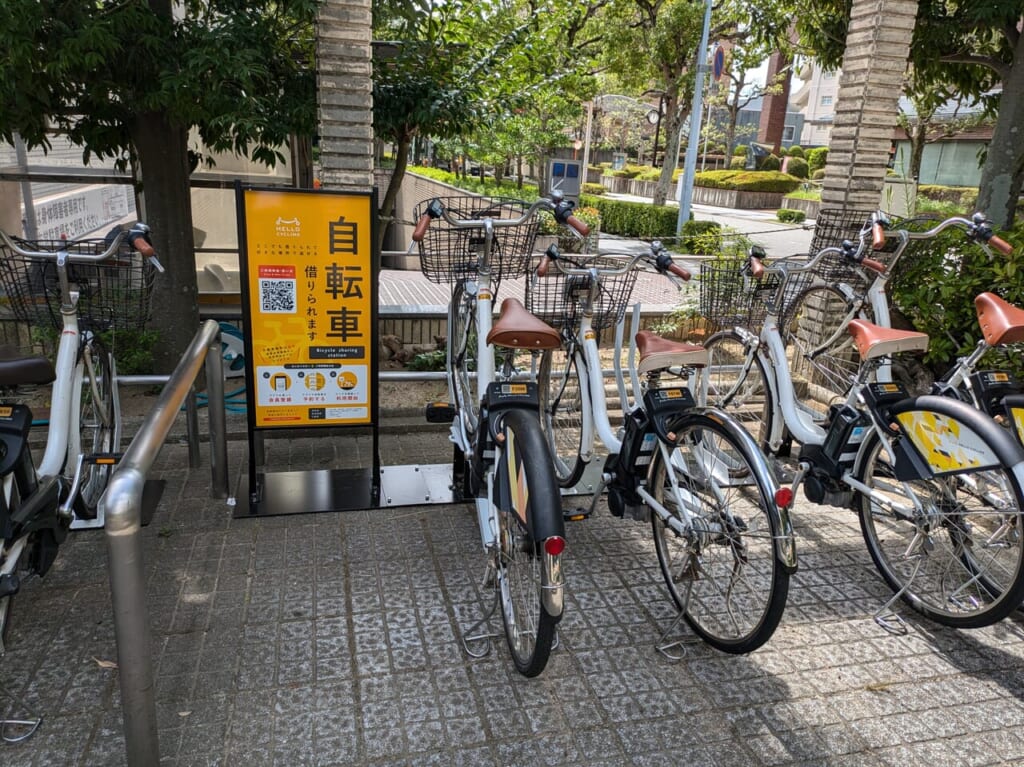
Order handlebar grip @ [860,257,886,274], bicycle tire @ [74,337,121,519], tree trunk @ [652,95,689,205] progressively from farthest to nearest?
tree trunk @ [652,95,689,205] < handlebar grip @ [860,257,886,274] < bicycle tire @ [74,337,121,519]

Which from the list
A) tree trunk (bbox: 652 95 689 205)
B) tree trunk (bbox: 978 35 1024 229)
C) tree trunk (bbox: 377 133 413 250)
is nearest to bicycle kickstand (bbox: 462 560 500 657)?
tree trunk (bbox: 377 133 413 250)

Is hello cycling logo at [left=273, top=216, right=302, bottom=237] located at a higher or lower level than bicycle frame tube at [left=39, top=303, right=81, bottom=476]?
higher

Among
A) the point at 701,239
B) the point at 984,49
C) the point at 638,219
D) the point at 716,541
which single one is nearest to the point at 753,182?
the point at 638,219

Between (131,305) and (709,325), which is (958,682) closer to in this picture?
(709,325)

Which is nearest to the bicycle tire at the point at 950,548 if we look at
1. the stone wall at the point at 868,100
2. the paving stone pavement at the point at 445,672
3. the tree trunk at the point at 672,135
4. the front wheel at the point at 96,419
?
the paving stone pavement at the point at 445,672

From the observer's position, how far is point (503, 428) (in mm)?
2943

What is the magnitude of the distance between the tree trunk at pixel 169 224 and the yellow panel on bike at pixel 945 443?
480cm

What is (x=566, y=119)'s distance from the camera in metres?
18.5

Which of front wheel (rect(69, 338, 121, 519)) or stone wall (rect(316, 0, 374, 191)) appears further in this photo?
stone wall (rect(316, 0, 374, 191))

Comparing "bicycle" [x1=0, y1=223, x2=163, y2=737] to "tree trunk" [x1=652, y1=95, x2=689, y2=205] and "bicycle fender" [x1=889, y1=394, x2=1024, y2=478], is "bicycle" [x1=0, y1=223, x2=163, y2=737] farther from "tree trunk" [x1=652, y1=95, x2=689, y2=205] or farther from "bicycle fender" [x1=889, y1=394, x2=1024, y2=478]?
"tree trunk" [x1=652, y1=95, x2=689, y2=205]

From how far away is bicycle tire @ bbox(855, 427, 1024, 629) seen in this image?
9.77 ft

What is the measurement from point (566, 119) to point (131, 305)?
16.5m

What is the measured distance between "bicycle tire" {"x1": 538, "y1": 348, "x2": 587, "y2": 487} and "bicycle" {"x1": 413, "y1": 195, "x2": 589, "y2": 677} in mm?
318

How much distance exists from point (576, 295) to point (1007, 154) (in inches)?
194
